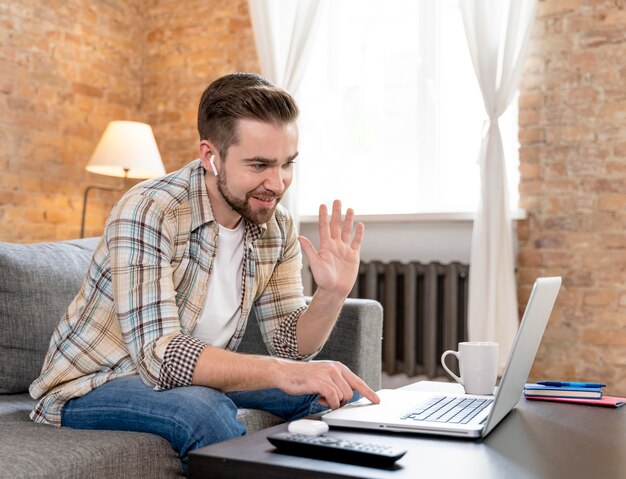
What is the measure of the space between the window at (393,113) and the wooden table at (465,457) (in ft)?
8.80

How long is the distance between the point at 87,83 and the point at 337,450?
3976 millimetres

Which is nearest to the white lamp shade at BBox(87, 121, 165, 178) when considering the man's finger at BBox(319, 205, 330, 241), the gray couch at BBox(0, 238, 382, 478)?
the gray couch at BBox(0, 238, 382, 478)

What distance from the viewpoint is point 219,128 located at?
177cm

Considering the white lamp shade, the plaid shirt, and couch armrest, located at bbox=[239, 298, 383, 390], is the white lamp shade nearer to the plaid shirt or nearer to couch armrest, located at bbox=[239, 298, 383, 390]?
couch armrest, located at bbox=[239, 298, 383, 390]

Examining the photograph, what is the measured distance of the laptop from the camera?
1140 mm

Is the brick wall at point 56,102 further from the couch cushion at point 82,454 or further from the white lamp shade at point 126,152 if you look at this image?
the couch cushion at point 82,454

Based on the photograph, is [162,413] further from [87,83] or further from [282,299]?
[87,83]

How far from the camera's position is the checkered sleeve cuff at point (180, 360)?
4.95ft

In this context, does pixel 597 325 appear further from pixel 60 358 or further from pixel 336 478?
pixel 336 478

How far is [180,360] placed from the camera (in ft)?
4.96

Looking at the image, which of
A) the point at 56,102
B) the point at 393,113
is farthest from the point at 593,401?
the point at 56,102

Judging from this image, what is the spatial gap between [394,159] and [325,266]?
2.49 meters

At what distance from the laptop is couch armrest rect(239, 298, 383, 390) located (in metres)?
0.88

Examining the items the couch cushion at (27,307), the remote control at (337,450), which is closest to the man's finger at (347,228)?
the remote control at (337,450)
